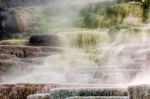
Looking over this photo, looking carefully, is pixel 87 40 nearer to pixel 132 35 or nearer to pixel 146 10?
pixel 132 35

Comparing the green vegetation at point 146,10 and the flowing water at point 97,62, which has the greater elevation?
the green vegetation at point 146,10

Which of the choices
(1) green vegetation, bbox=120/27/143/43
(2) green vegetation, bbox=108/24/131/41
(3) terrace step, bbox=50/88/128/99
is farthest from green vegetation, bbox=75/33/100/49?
(3) terrace step, bbox=50/88/128/99

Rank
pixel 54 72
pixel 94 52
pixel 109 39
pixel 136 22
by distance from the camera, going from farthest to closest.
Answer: pixel 136 22 → pixel 109 39 → pixel 94 52 → pixel 54 72

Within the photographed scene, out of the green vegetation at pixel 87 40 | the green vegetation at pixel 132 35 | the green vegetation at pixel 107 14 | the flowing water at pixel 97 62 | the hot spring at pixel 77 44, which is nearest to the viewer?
the flowing water at pixel 97 62

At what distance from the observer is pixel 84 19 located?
3253 cm

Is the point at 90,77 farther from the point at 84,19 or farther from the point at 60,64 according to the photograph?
the point at 84,19

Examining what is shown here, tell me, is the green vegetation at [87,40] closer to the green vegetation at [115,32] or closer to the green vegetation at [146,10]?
the green vegetation at [115,32]

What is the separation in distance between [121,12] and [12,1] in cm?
948

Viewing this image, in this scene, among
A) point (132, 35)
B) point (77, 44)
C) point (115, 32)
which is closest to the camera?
point (132, 35)

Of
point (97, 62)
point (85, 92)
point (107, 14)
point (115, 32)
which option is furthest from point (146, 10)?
point (85, 92)

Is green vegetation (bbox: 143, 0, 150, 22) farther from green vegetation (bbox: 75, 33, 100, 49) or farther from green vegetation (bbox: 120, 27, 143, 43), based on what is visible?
green vegetation (bbox: 120, 27, 143, 43)

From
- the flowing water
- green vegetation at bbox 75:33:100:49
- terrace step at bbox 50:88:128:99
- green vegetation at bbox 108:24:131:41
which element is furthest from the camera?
green vegetation at bbox 75:33:100:49

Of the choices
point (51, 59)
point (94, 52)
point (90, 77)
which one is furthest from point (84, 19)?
point (90, 77)

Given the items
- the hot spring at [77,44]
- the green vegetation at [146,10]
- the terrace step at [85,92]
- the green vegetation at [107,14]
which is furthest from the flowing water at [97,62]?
the green vegetation at [146,10]
